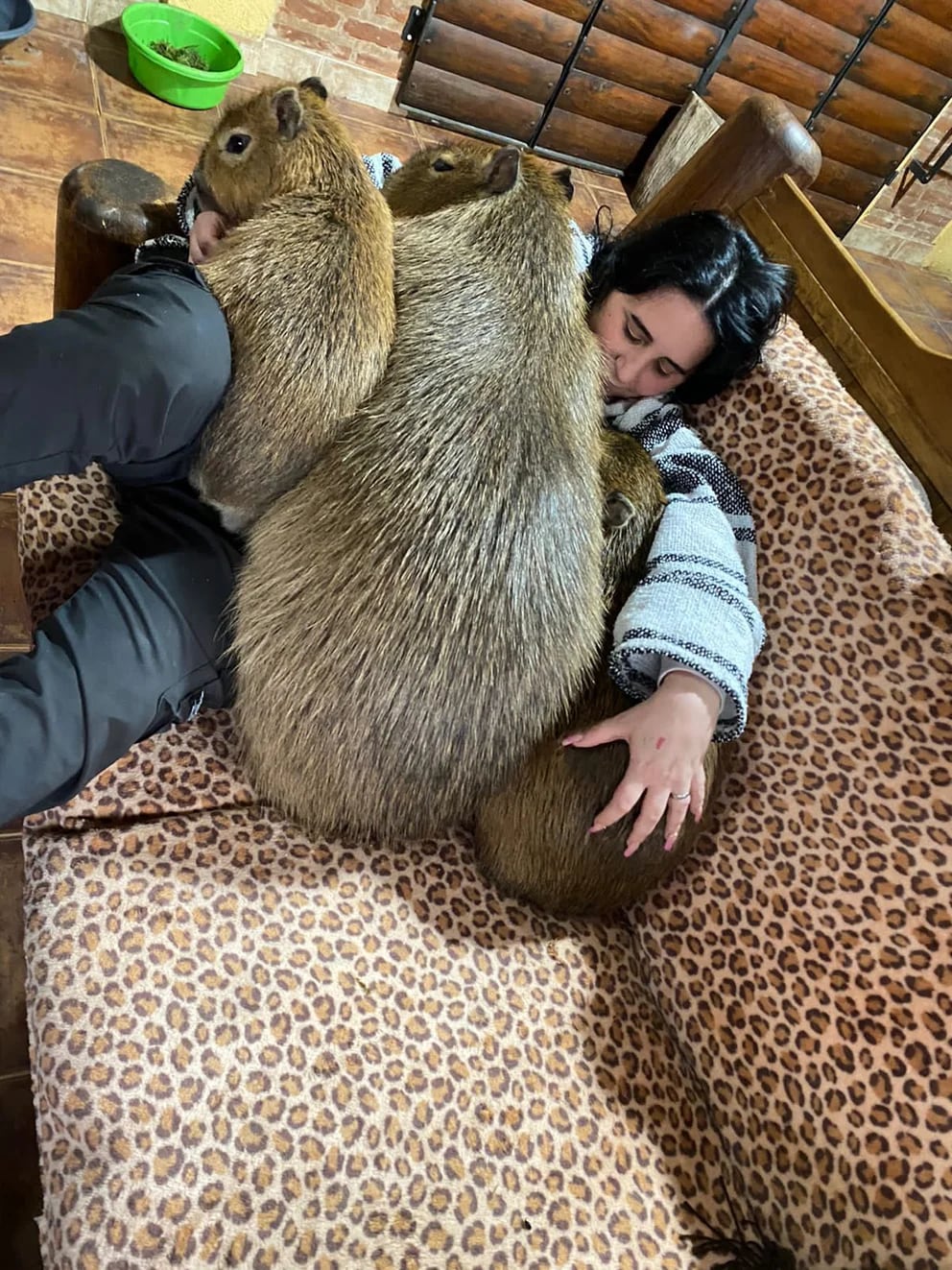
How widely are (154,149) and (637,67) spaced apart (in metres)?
2.15

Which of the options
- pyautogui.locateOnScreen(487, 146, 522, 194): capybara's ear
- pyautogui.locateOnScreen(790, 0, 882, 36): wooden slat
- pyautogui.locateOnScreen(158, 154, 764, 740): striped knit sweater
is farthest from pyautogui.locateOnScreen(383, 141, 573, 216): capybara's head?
pyautogui.locateOnScreen(790, 0, 882, 36): wooden slat

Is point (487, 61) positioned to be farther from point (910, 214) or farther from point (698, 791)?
point (698, 791)

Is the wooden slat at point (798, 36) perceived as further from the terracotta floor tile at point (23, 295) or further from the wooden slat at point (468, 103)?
the terracotta floor tile at point (23, 295)

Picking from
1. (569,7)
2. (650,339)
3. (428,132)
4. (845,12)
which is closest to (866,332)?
(650,339)

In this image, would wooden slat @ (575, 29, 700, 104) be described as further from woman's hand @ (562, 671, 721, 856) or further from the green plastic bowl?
woman's hand @ (562, 671, 721, 856)

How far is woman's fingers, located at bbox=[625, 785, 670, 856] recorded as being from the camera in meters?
1.08

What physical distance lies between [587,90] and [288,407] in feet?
10.9

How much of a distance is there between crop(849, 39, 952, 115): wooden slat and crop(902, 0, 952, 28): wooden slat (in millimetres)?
126

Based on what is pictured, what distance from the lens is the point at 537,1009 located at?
1.10 metres

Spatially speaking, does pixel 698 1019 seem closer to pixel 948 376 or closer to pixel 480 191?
pixel 948 376

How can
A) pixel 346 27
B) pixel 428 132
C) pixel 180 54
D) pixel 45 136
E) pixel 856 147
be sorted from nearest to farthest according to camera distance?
1. pixel 45 136
2. pixel 180 54
3. pixel 346 27
4. pixel 428 132
5. pixel 856 147

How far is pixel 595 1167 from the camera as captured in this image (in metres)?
0.99

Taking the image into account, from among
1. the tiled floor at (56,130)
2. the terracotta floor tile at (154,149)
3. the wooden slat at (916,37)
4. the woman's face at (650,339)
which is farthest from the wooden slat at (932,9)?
the woman's face at (650,339)

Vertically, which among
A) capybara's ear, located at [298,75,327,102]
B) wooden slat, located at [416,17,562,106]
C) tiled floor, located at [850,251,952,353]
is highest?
capybara's ear, located at [298,75,327,102]
